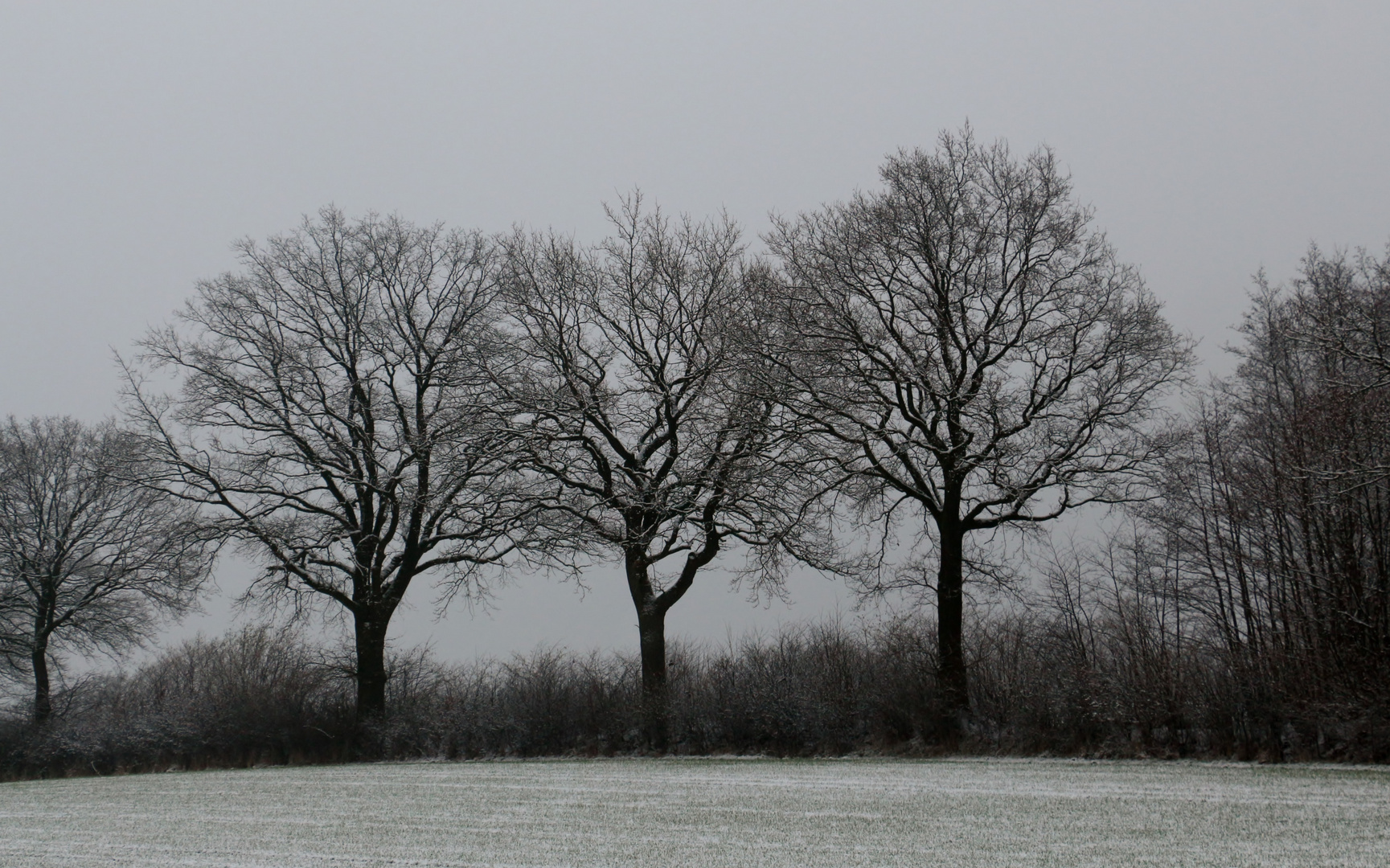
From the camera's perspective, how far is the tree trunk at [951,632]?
64.3 feet

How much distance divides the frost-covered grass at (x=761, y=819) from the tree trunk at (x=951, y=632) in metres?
2.51

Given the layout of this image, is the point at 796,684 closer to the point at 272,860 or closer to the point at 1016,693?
the point at 1016,693

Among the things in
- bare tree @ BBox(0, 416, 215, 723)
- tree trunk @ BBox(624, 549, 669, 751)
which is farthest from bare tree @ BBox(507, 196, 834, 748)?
bare tree @ BBox(0, 416, 215, 723)

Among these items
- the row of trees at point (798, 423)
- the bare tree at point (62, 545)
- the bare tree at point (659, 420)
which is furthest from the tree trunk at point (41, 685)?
the bare tree at point (659, 420)

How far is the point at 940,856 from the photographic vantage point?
26.6ft

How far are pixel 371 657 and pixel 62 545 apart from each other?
44.7ft

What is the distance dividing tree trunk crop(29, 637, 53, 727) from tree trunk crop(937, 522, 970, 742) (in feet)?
85.7

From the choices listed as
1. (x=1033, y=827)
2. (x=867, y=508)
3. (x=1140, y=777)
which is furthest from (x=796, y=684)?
(x=1033, y=827)

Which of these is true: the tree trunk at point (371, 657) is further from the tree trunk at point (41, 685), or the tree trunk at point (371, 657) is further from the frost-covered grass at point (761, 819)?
the tree trunk at point (41, 685)

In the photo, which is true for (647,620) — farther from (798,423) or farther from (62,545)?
(62,545)

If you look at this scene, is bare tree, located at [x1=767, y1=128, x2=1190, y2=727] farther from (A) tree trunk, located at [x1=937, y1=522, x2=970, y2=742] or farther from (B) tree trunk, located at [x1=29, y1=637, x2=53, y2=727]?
(B) tree trunk, located at [x1=29, y1=637, x2=53, y2=727]

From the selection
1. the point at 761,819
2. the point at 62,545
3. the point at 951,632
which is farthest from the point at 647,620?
the point at 62,545

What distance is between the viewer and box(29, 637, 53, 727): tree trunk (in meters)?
31.0

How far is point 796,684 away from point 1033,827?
11.5 meters
